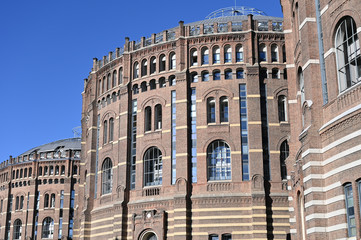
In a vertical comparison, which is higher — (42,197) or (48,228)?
(42,197)

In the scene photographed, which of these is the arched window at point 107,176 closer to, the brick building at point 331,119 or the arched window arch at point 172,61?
the arched window arch at point 172,61

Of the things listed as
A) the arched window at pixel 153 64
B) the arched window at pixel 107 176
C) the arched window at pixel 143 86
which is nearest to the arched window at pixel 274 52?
the arched window at pixel 153 64

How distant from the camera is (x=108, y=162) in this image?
49625 millimetres

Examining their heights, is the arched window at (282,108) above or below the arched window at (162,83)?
below

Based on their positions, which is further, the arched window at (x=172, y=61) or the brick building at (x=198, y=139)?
the arched window at (x=172, y=61)

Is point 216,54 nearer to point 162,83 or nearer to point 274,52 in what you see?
point 274,52

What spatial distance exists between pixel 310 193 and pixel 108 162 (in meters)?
30.3

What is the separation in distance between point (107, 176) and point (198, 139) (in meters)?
10.7

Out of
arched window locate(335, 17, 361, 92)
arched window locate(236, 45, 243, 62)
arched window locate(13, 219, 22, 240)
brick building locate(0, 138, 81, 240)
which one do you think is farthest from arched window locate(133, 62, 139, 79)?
arched window locate(13, 219, 22, 240)

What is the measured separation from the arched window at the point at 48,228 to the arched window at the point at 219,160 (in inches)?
1498

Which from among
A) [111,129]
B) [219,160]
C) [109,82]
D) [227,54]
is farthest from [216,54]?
[111,129]

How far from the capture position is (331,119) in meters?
22.0

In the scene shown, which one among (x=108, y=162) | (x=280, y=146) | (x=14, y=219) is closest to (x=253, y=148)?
(x=280, y=146)

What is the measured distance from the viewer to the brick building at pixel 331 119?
20264 mm
